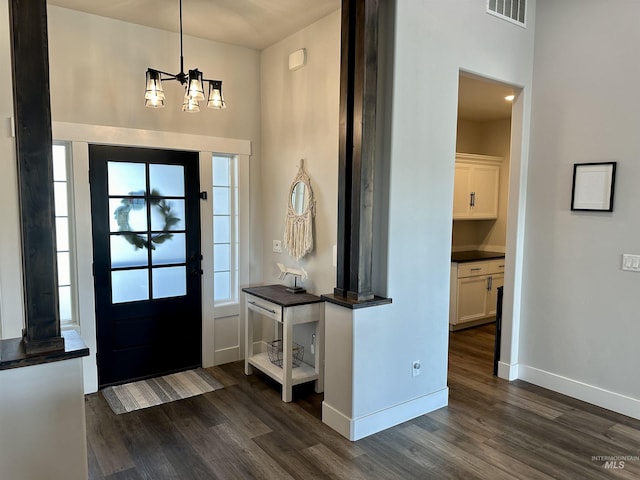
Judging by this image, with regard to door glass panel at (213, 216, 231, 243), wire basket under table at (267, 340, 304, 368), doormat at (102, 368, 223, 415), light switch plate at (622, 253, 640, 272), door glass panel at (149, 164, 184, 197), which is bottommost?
doormat at (102, 368, 223, 415)

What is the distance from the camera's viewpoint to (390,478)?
2.41 metres

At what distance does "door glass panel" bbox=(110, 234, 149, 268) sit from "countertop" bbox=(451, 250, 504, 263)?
3.44 m

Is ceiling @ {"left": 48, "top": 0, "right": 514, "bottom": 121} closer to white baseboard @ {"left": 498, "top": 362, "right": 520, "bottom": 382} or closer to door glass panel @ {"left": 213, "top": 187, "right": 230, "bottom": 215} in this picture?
door glass panel @ {"left": 213, "top": 187, "right": 230, "bottom": 215}

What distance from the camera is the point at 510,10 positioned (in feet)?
11.3

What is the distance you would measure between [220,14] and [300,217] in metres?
1.72

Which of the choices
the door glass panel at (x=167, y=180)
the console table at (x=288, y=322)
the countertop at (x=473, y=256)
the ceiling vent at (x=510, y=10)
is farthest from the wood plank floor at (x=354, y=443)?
the ceiling vent at (x=510, y=10)

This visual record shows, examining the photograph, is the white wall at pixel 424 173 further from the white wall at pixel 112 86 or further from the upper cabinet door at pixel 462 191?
the upper cabinet door at pixel 462 191

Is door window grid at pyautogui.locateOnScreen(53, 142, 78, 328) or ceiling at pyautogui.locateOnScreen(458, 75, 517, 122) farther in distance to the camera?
ceiling at pyautogui.locateOnScreen(458, 75, 517, 122)

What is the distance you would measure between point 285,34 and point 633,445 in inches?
158

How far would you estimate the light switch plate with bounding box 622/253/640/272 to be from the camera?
3.09 meters

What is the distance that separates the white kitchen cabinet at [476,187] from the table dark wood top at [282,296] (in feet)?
8.90

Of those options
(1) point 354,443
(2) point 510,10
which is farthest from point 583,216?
(1) point 354,443

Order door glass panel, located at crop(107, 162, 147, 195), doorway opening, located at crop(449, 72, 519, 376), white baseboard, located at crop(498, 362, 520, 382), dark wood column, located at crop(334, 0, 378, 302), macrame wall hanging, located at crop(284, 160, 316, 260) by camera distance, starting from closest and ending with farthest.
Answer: dark wood column, located at crop(334, 0, 378, 302) → door glass panel, located at crop(107, 162, 147, 195) → macrame wall hanging, located at crop(284, 160, 316, 260) → white baseboard, located at crop(498, 362, 520, 382) → doorway opening, located at crop(449, 72, 519, 376)

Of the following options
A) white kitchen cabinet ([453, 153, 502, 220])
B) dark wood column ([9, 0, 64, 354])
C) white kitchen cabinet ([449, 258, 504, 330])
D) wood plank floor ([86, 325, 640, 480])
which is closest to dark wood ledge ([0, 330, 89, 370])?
dark wood column ([9, 0, 64, 354])
